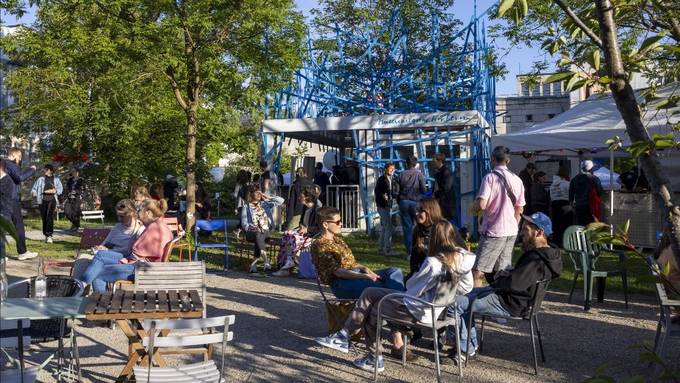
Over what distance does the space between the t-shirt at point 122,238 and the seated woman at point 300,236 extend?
3210 millimetres

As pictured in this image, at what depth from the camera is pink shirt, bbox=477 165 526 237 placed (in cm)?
856

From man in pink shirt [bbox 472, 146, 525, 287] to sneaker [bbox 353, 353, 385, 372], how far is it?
2181 millimetres

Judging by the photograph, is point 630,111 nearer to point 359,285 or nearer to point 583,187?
point 359,285

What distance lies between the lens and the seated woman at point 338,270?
7250 millimetres

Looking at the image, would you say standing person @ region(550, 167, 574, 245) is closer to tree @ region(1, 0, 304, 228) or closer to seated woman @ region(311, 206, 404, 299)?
tree @ region(1, 0, 304, 228)

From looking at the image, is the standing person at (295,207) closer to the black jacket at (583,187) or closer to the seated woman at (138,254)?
the black jacket at (583,187)

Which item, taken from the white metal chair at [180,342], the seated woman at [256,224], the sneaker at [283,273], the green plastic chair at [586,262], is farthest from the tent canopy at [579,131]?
the white metal chair at [180,342]

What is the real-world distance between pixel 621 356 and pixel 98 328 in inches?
194

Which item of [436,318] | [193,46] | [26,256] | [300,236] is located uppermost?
[193,46]

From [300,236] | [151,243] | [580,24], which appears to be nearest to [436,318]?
[151,243]

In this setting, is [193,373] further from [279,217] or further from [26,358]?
[279,217]

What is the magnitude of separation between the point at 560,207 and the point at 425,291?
1010 centimetres

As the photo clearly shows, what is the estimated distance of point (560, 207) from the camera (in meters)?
15.8

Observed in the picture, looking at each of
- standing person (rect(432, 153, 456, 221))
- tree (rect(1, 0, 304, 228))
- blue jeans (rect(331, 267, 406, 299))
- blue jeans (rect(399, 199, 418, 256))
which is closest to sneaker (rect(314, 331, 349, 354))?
blue jeans (rect(331, 267, 406, 299))
